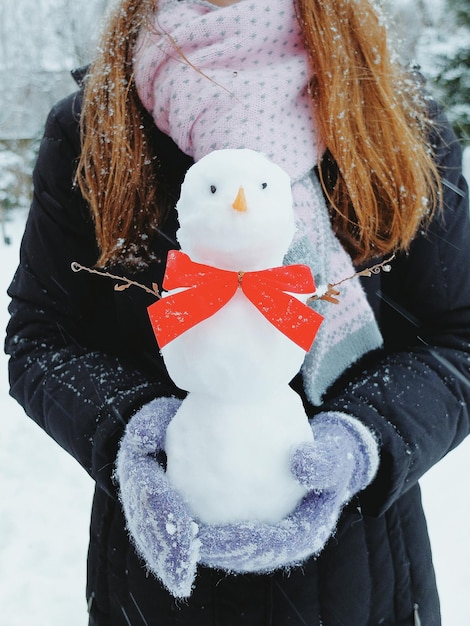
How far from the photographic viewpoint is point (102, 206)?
2.98 feet

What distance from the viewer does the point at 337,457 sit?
2.21 feet

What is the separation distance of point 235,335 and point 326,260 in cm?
32

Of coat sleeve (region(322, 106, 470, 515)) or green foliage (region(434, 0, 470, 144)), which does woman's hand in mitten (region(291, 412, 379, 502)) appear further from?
green foliage (region(434, 0, 470, 144))

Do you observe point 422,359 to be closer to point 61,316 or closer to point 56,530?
point 61,316

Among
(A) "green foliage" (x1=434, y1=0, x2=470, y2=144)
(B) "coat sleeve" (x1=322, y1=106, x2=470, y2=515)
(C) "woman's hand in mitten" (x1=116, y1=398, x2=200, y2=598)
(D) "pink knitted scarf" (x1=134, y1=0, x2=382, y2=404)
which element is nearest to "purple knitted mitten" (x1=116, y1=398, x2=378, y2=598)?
(C) "woman's hand in mitten" (x1=116, y1=398, x2=200, y2=598)

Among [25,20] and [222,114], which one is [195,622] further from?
[25,20]

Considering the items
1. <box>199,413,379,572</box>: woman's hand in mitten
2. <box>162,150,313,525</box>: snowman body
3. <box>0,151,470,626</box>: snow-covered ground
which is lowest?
<box>0,151,470,626</box>: snow-covered ground

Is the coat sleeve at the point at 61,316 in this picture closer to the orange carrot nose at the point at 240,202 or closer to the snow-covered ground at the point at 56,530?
the orange carrot nose at the point at 240,202

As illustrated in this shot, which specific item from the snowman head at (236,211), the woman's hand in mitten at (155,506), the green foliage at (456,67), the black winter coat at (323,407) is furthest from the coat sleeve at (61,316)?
the green foliage at (456,67)

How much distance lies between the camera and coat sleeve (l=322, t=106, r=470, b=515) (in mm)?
823

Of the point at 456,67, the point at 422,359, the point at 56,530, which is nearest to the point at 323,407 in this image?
the point at 422,359

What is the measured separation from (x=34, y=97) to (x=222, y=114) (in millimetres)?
12861

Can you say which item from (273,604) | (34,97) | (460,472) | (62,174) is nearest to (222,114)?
(62,174)

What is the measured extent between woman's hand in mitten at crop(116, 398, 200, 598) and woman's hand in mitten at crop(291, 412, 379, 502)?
15 cm
